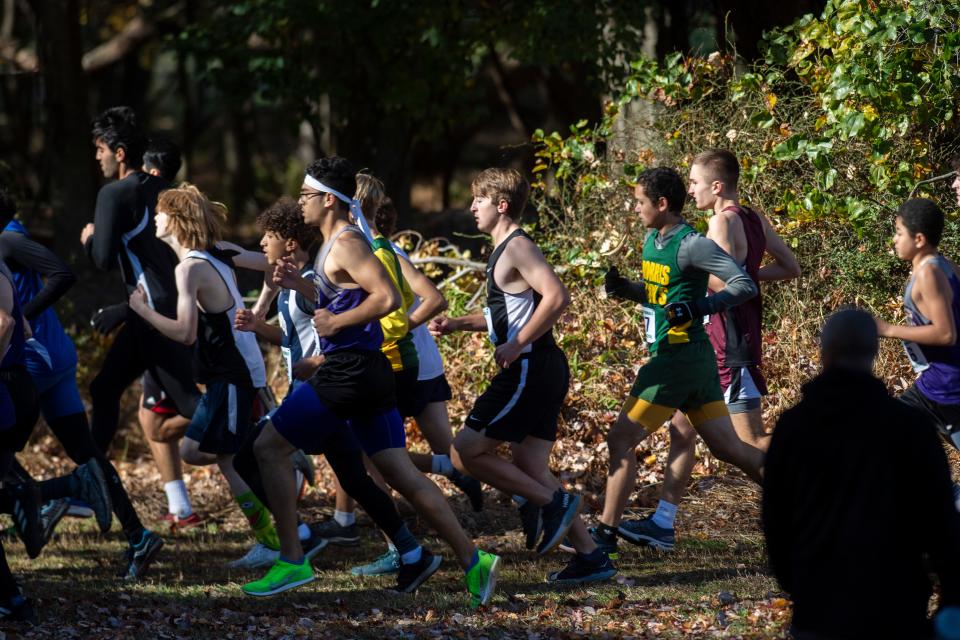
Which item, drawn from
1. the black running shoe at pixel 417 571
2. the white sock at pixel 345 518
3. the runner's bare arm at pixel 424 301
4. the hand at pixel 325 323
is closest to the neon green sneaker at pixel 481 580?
the black running shoe at pixel 417 571

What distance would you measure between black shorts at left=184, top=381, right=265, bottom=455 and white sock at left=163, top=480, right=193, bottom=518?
53.6 inches

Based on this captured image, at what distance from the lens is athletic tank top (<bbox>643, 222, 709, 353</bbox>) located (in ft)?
20.4

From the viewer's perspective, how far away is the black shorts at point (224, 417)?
A: 6.97 m

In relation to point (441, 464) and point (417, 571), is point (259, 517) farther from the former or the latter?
point (417, 571)

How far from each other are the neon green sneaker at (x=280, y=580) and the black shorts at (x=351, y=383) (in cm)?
86

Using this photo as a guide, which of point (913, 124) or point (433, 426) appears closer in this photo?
point (433, 426)

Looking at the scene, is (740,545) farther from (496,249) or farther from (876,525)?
(876,525)

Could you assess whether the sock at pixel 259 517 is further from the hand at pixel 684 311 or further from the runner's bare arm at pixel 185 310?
the hand at pixel 684 311

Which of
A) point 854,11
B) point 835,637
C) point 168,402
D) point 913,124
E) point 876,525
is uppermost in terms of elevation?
point 854,11

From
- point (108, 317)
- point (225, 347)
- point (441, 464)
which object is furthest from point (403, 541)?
point (108, 317)

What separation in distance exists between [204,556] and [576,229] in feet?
12.8

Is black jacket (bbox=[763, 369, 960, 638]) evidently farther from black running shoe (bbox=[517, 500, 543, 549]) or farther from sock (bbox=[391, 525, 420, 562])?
black running shoe (bbox=[517, 500, 543, 549])

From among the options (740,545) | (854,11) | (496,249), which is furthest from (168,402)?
(854,11)

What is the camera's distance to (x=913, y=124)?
8.37m
